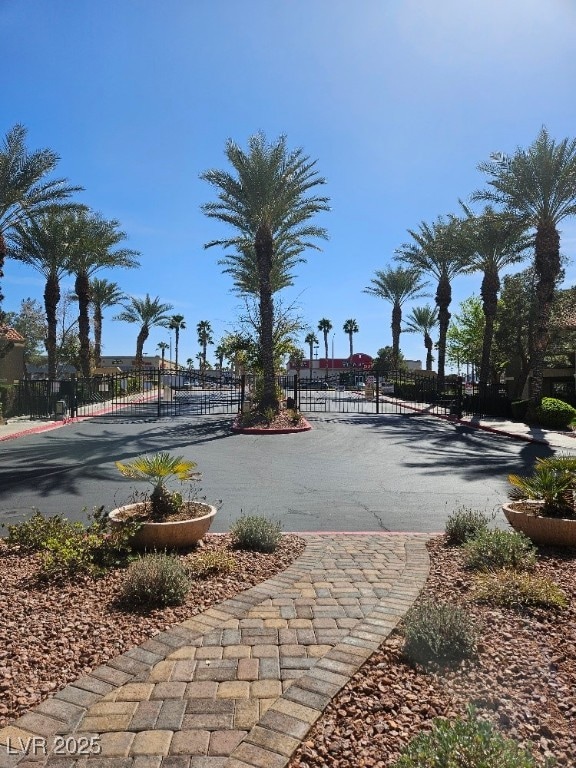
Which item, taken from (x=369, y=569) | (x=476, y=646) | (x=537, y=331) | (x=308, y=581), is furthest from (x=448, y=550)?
(x=537, y=331)

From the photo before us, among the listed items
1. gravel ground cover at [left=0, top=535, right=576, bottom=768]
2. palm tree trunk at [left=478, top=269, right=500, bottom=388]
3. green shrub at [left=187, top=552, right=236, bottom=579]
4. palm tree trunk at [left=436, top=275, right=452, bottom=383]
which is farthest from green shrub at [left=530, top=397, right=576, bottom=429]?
green shrub at [left=187, top=552, right=236, bottom=579]

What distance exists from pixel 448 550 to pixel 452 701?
3.21m

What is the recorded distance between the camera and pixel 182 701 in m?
3.15

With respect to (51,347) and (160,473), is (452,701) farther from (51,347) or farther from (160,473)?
(51,347)

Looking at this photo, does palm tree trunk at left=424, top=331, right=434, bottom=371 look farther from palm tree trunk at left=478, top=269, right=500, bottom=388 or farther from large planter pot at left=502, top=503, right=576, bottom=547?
large planter pot at left=502, top=503, right=576, bottom=547

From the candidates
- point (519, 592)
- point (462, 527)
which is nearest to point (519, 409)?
point (462, 527)

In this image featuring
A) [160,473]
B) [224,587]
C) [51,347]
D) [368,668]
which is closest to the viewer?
[368,668]

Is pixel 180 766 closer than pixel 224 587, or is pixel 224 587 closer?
pixel 180 766

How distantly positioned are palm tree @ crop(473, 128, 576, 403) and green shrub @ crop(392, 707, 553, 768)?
23633 mm

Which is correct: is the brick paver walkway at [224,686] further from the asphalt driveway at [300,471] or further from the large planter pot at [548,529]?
the asphalt driveway at [300,471]

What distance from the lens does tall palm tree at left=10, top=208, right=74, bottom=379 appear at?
30406 millimetres

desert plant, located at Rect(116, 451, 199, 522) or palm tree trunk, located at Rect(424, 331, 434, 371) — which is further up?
palm tree trunk, located at Rect(424, 331, 434, 371)

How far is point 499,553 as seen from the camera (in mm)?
5301

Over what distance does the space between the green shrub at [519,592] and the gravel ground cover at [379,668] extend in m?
0.08
